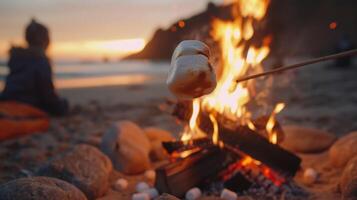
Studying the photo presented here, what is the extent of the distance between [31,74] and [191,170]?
15.3 ft

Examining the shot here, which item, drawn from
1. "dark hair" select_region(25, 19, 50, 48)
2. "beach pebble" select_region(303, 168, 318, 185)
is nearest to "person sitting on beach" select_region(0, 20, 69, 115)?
"dark hair" select_region(25, 19, 50, 48)

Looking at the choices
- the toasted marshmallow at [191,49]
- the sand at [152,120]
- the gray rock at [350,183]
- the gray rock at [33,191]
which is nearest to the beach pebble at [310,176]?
the sand at [152,120]

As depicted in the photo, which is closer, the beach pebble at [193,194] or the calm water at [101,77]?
the beach pebble at [193,194]

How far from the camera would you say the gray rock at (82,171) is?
11.8 feet

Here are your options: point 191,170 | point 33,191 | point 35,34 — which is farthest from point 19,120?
point 33,191

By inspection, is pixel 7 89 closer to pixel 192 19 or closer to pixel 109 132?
pixel 109 132

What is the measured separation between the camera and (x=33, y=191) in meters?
2.74

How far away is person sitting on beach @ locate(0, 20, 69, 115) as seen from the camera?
7.16m

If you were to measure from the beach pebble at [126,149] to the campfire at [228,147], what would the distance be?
66cm

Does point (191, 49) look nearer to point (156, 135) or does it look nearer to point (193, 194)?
point (193, 194)

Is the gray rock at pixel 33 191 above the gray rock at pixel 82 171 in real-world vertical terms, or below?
above

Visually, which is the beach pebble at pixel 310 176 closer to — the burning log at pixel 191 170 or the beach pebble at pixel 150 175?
the burning log at pixel 191 170

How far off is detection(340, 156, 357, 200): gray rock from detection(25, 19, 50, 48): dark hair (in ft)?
20.3

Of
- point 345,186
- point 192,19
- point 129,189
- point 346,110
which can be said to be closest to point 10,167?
point 129,189
